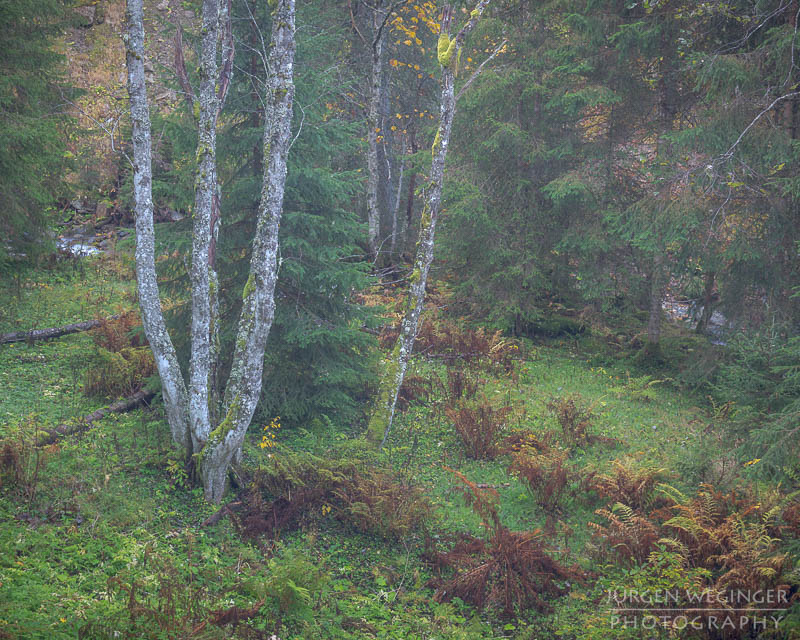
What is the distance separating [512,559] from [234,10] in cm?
913

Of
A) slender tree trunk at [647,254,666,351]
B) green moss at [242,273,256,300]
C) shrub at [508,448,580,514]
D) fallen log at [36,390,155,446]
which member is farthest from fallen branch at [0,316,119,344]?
slender tree trunk at [647,254,666,351]

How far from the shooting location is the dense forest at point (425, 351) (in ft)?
19.9

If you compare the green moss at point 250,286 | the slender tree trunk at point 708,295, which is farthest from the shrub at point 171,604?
the slender tree trunk at point 708,295

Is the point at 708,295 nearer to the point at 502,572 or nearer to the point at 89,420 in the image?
the point at 502,572

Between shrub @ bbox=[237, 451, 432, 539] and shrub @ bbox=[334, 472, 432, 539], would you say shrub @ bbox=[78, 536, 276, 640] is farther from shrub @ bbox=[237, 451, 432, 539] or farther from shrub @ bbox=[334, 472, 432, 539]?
shrub @ bbox=[334, 472, 432, 539]

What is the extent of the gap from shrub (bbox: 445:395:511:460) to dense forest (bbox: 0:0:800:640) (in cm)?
6

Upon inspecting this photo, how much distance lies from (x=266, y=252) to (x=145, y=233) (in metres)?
1.63

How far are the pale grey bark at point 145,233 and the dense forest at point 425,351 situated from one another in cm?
4

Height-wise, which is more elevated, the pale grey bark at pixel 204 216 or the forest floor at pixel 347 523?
the pale grey bark at pixel 204 216

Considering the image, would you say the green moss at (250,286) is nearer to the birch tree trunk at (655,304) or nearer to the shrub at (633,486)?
the shrub at (633,486)

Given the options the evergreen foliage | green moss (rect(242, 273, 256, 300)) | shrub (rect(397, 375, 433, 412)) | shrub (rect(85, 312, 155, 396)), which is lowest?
shrub (rect(397, 375, 433, 412))

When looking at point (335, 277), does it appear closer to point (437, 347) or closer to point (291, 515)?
point (291, 515)

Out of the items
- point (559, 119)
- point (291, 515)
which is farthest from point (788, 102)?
point (291, 515)

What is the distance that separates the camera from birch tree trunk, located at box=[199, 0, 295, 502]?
725 cm
